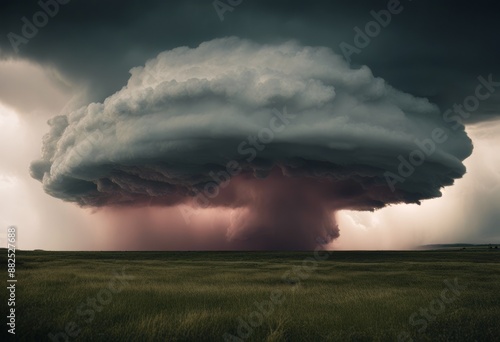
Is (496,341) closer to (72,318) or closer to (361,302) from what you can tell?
(361,302)

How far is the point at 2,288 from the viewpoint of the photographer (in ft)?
58.6

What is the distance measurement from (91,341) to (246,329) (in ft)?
15.1

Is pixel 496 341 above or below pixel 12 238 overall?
below

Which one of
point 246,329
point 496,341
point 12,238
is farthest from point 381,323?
point 12,238

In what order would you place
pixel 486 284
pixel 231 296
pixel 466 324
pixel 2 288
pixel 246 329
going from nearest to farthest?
pixel 246 329 < pixel 466 324 < pixel 2 288 < pixel 231 296 < pixel 486 284

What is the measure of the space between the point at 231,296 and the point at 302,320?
22.9 ft

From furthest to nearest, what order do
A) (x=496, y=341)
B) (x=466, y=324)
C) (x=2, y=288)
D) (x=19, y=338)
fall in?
(x=2, y=288)
(x=466, y=324)
(x=496, y=341)
(x=19, y=338)

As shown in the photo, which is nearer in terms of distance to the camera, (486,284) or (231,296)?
(231,296)

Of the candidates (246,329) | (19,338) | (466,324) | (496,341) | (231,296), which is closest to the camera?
(19,338)

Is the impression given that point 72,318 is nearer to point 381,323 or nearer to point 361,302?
point 381,323

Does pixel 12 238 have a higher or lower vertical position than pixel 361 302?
higher

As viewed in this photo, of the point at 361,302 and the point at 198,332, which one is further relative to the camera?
the point at 361,302

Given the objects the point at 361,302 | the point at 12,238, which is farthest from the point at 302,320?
the point at 12,238

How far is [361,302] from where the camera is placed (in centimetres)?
1866
